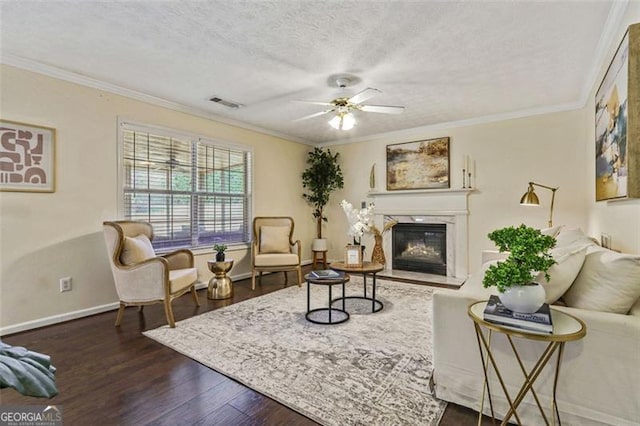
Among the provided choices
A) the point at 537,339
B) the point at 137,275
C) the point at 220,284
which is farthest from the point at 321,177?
the point at 537,339

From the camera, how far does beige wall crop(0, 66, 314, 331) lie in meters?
2.83

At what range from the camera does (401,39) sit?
2486 millimetres

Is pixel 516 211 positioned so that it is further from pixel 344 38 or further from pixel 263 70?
pixel 263 70

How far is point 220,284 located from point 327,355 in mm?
2037

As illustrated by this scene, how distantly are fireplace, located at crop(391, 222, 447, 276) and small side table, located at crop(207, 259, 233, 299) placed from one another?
2.96 meters

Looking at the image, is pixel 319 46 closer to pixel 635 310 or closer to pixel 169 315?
pixel 635 310

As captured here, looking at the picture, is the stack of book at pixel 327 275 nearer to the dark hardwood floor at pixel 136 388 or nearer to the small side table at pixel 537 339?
the dark hardwood floor at pixel 136 388

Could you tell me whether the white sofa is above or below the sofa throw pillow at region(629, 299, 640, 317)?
below

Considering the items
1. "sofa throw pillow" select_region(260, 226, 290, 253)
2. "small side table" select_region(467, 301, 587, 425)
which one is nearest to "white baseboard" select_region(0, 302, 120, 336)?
"sofa throw pillow" select_region(260, 226, 290, 253)

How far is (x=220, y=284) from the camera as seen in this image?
388 centimetres

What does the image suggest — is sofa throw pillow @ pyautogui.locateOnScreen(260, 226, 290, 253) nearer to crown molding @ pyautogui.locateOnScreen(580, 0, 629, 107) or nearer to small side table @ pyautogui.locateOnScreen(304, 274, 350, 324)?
small side table @ pyautogui.locateOnScreen(304, 274, 350, 324)

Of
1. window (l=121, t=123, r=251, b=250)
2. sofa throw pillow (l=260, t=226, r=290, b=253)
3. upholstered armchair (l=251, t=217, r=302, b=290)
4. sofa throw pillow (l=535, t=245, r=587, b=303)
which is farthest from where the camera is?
sofa throw pillow (l=260, t=226, r=290, b=253)

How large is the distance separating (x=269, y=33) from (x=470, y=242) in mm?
4114

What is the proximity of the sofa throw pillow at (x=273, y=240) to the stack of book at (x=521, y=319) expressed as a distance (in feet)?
11.8
